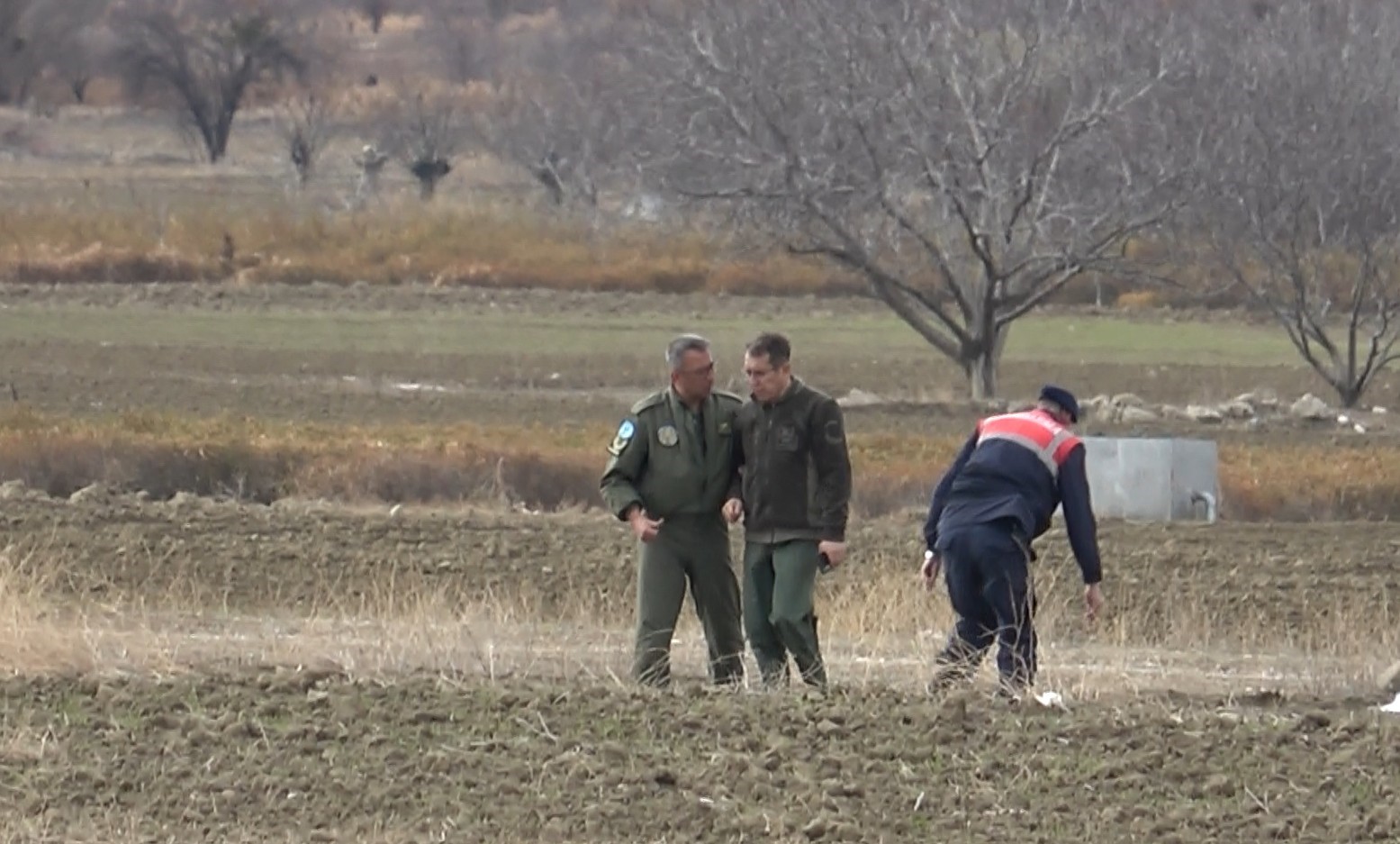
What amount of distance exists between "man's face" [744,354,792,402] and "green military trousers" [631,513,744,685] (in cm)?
61

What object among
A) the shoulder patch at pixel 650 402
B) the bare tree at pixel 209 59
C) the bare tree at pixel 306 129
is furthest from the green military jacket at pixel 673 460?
the bare tree at pixel 209 59

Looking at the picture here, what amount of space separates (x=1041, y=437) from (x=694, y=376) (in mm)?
1378

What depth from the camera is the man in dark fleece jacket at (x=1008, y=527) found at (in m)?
9.99

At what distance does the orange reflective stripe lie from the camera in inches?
397

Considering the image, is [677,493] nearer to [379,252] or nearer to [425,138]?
[379,252]

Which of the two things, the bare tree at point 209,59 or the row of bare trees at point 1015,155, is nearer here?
the row of bare trees at point 1015,155

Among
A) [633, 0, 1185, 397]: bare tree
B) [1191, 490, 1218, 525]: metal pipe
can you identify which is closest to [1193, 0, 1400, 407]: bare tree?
[633, 0, 1185, 397]: bare tree

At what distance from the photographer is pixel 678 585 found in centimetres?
1030

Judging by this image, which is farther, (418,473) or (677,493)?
(418,473)

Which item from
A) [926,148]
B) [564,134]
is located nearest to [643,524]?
[926,148]

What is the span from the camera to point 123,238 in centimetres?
4672

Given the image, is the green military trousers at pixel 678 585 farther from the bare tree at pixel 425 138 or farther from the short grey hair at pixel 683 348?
the bare tree at pixel 425 138

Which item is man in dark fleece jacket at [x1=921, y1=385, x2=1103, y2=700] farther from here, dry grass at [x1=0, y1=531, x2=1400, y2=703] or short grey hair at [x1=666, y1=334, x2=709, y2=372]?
short grey hair at [x1=666, y1=334, x2=709, y2=372]

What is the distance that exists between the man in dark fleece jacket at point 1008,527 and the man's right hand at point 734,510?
0.75 meters
